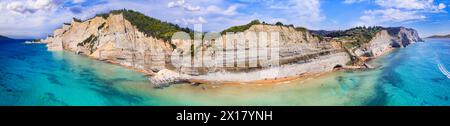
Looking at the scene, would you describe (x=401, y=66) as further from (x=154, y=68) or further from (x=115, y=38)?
(x=115, y=38)

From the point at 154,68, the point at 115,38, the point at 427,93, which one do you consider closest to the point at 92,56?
the point at 115,38

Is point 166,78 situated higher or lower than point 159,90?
higher

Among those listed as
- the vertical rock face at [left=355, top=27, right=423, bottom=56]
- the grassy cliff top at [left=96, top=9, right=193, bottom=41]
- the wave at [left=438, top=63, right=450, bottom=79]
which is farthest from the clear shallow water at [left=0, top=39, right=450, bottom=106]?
the vertical rock face at [left=355, top=27, right=423, bottom=56]

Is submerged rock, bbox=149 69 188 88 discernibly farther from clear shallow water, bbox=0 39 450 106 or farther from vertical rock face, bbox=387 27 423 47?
vertical rock face, bbox=387 27 423 47

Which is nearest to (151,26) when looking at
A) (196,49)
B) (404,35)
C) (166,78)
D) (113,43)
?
(113,43)

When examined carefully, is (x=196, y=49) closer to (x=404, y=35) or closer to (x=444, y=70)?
(x=444, y=70)

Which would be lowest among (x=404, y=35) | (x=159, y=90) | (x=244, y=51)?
(x=159, y=90)
